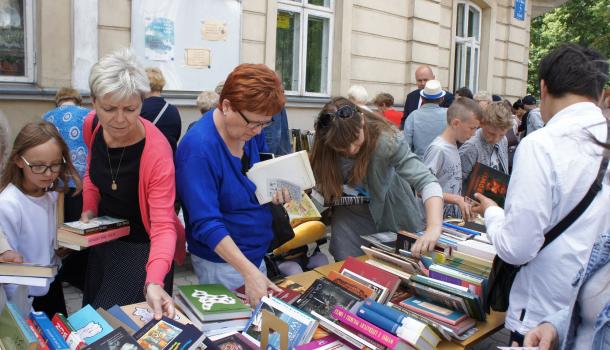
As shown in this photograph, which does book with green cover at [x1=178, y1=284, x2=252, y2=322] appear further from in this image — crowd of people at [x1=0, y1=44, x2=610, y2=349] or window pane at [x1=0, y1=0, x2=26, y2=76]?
window pane at [x1=0, y1=0, x2=26, y2=76]

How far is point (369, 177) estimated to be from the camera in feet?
8.55

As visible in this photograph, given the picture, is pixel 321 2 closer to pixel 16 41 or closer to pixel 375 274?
pixel 16 41

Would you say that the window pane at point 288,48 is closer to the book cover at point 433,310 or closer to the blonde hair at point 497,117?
the blonde hair at point 497,117

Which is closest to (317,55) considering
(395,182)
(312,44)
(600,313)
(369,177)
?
(312,44)

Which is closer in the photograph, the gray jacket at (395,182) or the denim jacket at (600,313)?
the denim jacket at (600,313)

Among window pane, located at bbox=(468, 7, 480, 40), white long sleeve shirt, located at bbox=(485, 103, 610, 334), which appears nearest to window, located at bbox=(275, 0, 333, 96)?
window pane, located at bbox=(468, 7, 480, 40)

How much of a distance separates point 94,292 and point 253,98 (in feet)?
3.33

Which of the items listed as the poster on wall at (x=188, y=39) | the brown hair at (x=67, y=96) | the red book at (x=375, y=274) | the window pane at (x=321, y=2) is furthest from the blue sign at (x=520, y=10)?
the red book at (x=375, y=274)

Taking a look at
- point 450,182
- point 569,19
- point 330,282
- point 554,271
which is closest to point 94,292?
point 330,282

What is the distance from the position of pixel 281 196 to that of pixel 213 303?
1.54ft

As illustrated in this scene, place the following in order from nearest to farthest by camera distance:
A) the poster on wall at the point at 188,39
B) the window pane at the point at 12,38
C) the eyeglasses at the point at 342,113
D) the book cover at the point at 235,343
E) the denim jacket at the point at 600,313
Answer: the denim jacket at the point at 600,313, the book cover at the point at 235,343, the eyeglasses at the point at 342,113, the window pane at the point at 12,38, the poster on wall at the point at 188,39

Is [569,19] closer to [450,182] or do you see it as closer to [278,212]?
[450,182]

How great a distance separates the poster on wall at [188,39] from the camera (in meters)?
5.57

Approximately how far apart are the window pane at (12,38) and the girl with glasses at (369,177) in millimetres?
3653
